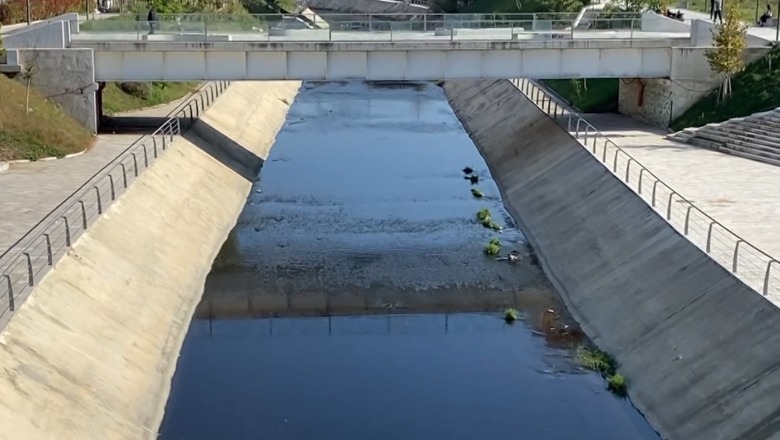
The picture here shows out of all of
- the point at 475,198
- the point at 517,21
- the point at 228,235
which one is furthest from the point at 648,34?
the point at 228,235

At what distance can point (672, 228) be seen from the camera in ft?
99.9

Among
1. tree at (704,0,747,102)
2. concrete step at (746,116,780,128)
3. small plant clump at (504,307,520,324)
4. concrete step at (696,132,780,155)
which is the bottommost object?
small plant clump at (504,307,520,324)

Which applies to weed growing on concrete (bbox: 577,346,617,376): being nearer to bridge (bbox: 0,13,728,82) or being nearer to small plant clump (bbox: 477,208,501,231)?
small plant clump (bbox: 477,208,501,231)

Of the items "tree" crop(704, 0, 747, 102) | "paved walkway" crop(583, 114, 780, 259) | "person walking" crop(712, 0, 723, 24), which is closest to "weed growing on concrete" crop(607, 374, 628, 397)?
"paved walkway" crop(583, 114, 780, 259)

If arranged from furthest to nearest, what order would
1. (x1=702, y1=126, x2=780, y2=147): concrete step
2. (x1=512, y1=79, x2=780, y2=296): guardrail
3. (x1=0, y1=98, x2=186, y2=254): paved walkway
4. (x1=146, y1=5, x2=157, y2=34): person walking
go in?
(x1=146, y1=5, x2=157, y2=34): person walking, (x1=702, y1=126, x2=780, y2=147): concrete step, (x1=0, y1=98, x2=186, y2=254): paved walkway, (x1=512, y1=79, x2=780, y2=296): guardrail

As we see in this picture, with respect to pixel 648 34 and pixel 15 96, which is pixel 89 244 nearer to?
pixel 15 96

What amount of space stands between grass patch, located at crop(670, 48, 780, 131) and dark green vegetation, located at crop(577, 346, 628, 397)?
2037cm

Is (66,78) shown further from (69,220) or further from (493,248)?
(493,248)

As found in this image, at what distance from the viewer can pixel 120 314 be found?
2684 centimetres

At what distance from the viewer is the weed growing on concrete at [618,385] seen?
1001 inches

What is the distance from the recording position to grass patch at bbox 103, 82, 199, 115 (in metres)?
53.4

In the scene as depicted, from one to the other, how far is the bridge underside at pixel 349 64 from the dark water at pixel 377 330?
4.52 metres

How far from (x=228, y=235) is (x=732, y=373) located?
20547mm

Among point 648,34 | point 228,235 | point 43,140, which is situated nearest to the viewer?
point 228,235
